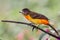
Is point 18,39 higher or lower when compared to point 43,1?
lower

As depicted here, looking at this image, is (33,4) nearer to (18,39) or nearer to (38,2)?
(38,2)

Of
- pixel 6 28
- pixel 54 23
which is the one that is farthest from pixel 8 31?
pixel 54 23

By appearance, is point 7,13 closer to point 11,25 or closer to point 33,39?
point 11,25

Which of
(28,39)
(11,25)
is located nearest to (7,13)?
(11,25)

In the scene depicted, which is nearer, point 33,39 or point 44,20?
point 44,20

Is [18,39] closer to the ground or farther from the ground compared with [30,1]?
closer to the ground

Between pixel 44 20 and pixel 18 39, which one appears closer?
pixel 44 20
